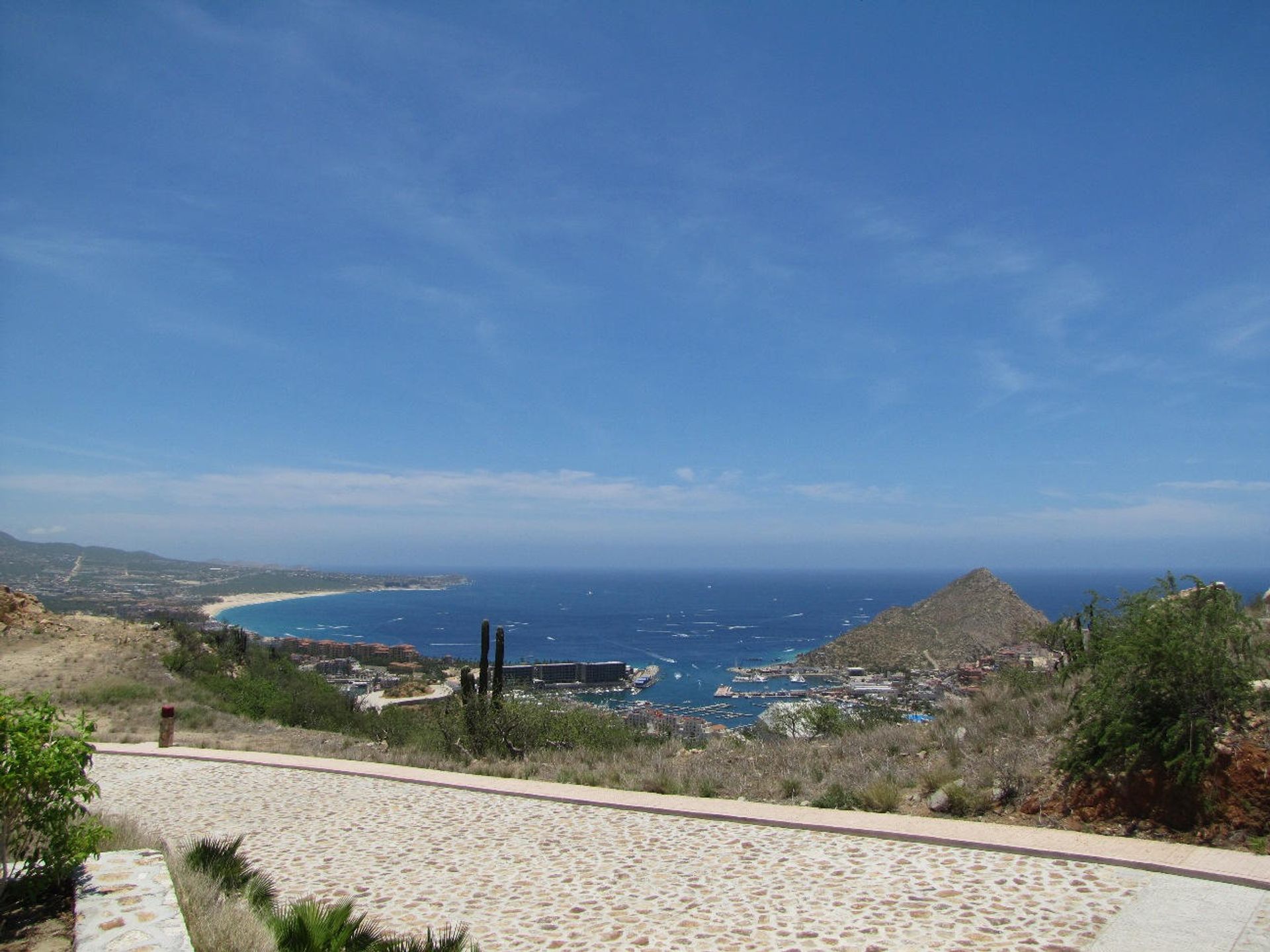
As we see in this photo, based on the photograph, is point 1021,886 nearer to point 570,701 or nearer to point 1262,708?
point 1262,708

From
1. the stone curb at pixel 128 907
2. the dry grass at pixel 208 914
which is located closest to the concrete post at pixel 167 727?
the dry grass at pixel 208 914

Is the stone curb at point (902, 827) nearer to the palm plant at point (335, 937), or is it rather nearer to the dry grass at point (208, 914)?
the palm plant at point (335, 937)

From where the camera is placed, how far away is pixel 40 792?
4.90 meters

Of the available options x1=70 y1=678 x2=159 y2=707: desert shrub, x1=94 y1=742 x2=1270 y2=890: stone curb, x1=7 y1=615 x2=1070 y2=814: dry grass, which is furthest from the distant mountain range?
x1=94 y1=742 x2=1270 y2=890: stone curb

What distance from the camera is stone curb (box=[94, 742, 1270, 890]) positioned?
6.59 meters

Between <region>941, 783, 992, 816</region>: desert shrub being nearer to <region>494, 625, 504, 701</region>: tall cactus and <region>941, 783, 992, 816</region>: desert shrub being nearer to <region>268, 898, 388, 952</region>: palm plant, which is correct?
<region>268, 898, 388, 952</region>: palm plant

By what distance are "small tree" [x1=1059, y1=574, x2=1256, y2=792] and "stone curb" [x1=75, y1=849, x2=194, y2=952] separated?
27.2ft

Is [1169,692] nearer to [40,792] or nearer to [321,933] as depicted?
[321,933]

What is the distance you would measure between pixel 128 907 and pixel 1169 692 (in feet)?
30.5

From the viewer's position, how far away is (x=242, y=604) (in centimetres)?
14400

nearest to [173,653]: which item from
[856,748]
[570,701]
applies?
[570,701]

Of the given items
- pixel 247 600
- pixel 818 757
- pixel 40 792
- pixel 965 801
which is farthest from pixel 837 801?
pixel 247 600

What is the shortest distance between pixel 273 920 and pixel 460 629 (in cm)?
10893

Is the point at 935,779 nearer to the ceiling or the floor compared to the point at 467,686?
nearer to the ceiling
